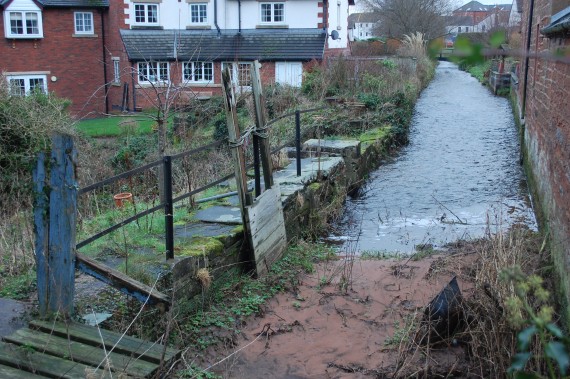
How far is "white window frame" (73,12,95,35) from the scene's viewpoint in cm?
3241

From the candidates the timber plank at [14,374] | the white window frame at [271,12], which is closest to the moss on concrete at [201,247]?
the timber plank at [14,374]

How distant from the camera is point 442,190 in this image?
1192cm

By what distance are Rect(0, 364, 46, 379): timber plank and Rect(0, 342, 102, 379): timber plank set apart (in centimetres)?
4

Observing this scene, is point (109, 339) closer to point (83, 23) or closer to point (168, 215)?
point (168, 215)

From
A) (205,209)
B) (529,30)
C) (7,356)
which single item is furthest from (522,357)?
(529,30)

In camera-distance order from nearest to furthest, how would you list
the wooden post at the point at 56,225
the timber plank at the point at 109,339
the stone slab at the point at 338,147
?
the timber plank at the point at 109,339, the wooden post at the point at 56,225, the stone slab at the point at 338,147

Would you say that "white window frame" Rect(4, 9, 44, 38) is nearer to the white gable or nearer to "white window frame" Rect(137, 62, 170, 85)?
the white gable

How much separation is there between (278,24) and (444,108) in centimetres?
1116

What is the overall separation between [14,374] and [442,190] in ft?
30.8

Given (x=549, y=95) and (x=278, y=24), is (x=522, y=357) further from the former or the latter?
(x=278, y=24)

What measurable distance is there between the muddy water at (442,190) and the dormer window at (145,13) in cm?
1695

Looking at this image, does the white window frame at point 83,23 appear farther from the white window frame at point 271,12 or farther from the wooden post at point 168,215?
the wooden post at point 168,215

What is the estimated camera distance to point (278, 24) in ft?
103

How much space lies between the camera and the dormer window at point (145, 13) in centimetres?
3228
